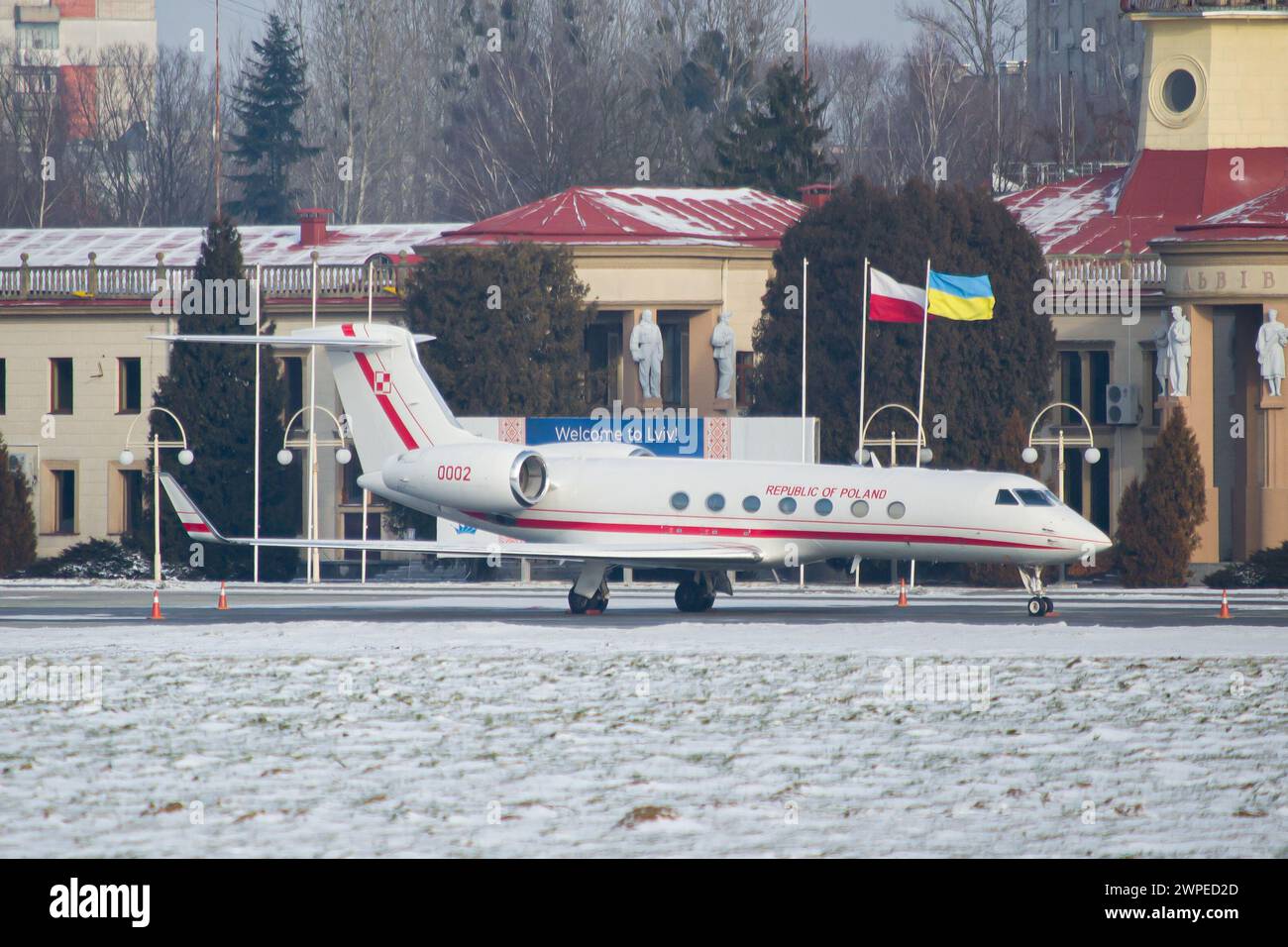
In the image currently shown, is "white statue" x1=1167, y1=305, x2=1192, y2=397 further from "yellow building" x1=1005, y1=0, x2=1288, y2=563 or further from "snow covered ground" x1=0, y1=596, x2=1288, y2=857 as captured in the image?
"snow covered ground" x1=0, y1=596, x2=1288, y2=857

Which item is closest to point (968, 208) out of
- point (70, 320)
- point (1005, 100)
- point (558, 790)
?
point (70, 320)

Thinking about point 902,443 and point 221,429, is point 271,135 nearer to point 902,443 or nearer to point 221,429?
point 221,429

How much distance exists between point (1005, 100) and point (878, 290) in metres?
72.8

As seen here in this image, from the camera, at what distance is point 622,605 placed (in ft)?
126

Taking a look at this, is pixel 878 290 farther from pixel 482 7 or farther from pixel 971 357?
pixel 482 7

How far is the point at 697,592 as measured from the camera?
35688mm

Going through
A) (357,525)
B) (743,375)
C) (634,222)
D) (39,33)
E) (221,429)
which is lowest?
(357,525)

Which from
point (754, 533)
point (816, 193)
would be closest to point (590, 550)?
point (754, 533)

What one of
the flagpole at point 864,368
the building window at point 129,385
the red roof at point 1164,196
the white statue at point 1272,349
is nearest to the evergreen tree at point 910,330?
the flagpole at point 864,368

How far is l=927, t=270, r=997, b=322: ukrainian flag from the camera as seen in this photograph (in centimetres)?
4956

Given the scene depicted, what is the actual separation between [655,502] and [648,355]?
2481cm

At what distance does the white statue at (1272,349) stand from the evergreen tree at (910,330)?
19.4ft

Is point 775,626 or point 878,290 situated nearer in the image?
point 775,626

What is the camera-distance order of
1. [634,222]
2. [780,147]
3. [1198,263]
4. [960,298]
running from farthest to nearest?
[780,147], [634,222], [1198,263], [960,298]
